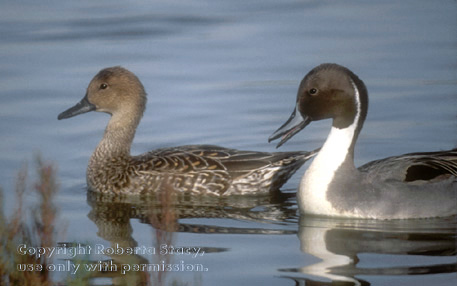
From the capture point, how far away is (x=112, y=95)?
401 inches

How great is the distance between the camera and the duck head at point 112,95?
1018 cm

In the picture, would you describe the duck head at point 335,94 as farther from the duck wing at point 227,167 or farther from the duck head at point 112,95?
the duck head at point 112,95

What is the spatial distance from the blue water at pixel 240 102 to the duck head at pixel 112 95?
2.47 feet

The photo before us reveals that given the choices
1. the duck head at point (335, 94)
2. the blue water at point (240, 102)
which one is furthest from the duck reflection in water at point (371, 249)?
the duck head at point (335, 94)

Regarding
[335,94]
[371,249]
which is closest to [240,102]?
[335,94]

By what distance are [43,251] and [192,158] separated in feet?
11.6

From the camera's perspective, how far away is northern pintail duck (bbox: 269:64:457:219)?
27.4 feet

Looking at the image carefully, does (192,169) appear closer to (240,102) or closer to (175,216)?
(175,216)

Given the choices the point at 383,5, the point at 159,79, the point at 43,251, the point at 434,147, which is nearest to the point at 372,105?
the point at 434,147

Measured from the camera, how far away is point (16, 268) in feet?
20.4

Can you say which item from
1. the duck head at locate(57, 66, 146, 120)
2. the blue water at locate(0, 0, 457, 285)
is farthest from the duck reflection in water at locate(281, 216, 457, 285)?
the duck head at locate(57, 66, 146, 120)

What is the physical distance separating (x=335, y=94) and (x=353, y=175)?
0.71 meters

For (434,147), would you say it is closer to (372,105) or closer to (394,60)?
(372,105)

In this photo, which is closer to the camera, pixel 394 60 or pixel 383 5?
pixel 394 60
